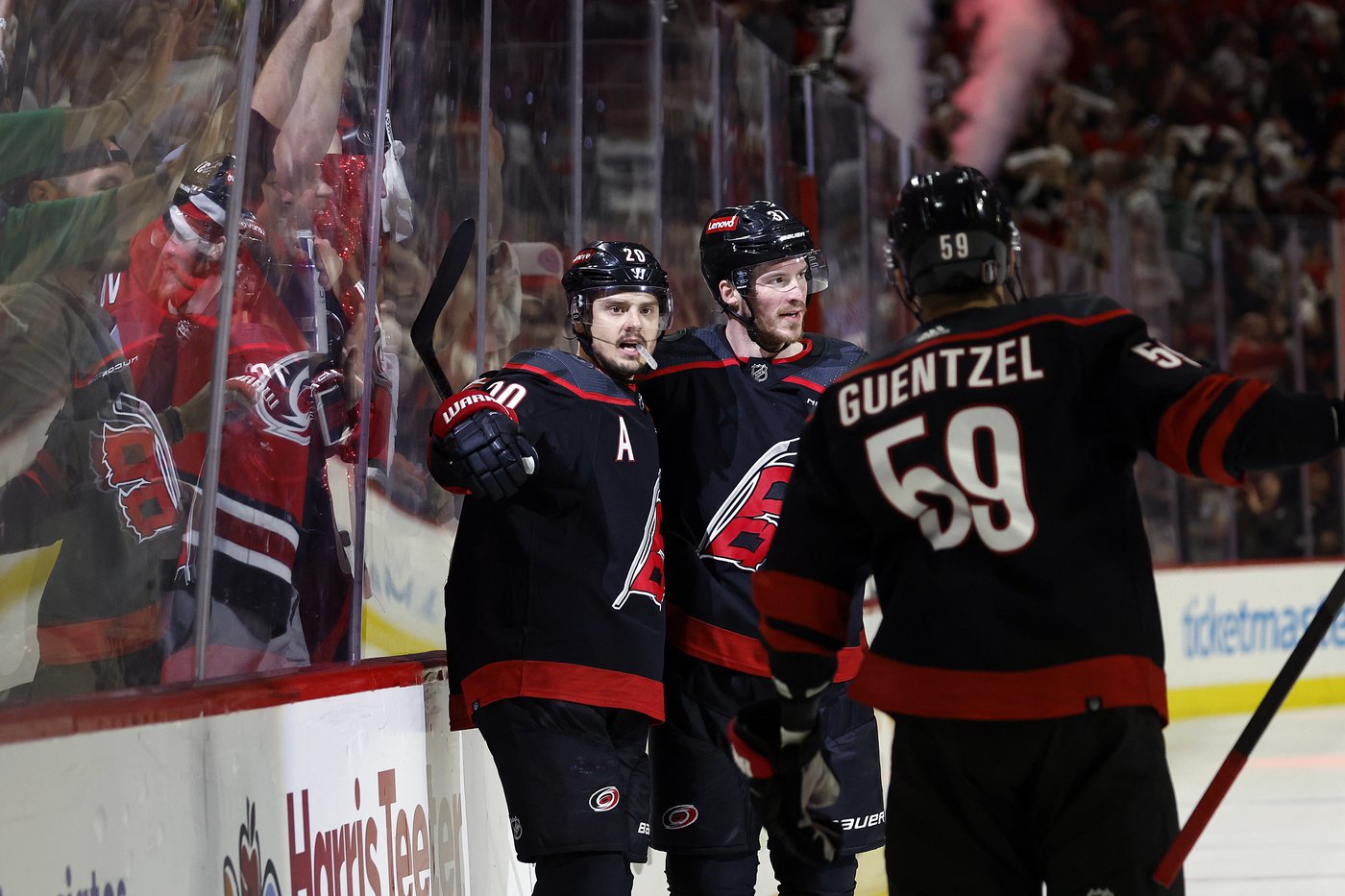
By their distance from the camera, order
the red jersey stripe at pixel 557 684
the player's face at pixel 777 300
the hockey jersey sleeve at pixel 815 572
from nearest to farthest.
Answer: the hockey jersey sleeve at pixel 815 572 < the red jersey stripe at pixel 557 684 < the player's face at pixel 777 300

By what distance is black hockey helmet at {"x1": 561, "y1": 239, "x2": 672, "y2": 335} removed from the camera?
10.2ft

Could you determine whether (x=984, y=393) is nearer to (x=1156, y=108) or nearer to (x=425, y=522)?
(x=425, y=522)

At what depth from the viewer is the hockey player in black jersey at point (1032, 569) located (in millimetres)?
1862

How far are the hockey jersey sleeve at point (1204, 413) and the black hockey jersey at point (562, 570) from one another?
4.00ft

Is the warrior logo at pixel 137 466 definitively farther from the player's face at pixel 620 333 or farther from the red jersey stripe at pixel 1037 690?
the red jersey stripe at pixel 1037 690

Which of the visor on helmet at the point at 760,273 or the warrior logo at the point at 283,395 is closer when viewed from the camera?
the warrior logo at the point at 283,395

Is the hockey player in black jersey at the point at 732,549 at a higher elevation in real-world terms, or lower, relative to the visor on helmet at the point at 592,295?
lower

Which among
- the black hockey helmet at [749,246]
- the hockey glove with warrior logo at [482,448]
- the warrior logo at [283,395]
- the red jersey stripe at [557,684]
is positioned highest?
the black hockey helmet at [749,246]

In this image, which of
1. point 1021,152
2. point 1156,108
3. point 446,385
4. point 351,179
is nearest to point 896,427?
point 446,385

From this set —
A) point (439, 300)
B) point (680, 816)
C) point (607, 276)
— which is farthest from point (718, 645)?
point (439, 300)

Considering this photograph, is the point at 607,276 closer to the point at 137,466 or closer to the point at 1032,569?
the point at 137,466

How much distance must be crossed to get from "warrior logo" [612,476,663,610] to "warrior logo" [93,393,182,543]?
2.64ft

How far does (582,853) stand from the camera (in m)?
2.82

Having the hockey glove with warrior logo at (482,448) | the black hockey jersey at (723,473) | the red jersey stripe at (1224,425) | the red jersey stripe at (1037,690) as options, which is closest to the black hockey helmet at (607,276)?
the black hockey jersey at (723,473)
